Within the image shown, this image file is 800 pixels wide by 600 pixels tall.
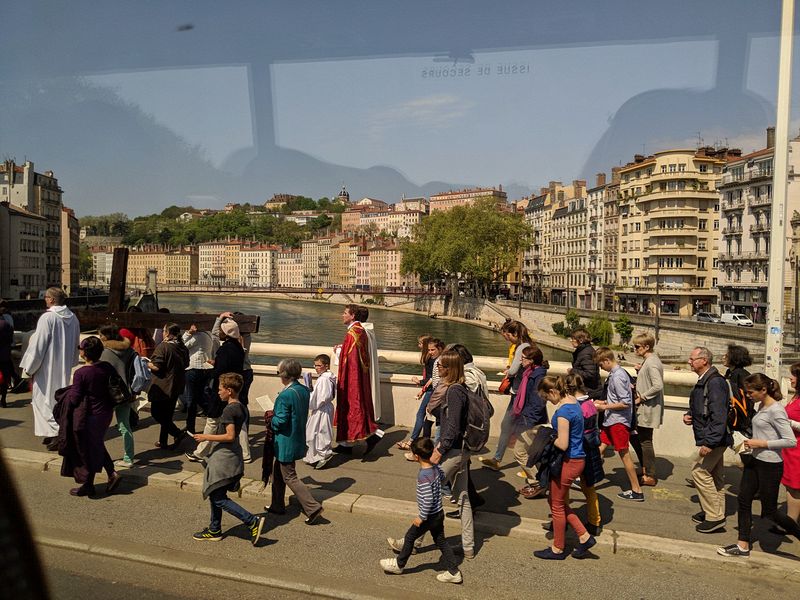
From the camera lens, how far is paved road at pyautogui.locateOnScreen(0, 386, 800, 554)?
5461 millimetres

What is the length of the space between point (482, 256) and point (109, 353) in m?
77.7

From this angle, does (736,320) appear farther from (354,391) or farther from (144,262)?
(144,262)

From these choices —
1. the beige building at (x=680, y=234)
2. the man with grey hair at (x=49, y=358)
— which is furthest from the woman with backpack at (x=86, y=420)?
the beige building at (x=680, y=234)

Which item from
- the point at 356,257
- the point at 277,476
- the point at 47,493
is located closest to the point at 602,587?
the point at 277,476

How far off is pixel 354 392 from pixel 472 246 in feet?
247

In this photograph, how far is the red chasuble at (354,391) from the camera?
23.2 feet

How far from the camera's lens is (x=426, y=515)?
4.51 m

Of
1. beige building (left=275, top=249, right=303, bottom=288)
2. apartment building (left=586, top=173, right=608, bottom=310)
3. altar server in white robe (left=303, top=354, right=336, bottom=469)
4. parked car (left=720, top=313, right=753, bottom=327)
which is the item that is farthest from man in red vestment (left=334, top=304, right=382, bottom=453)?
beige building (left=275, top=249, right=303, bottom=288)

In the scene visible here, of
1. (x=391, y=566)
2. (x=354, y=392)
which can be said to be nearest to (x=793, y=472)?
(x=391, y=566)

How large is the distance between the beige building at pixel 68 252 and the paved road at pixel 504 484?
7544cm

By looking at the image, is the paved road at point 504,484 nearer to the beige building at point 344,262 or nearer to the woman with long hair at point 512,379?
the woman with long hair at point 512,379

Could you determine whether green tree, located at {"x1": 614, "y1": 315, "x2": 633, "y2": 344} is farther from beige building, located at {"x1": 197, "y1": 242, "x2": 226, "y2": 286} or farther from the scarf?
beige building, located at {"x1": 197, "y1": 242, "x2": 226, "y2": 286}

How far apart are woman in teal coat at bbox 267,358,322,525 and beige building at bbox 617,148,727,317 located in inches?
2357

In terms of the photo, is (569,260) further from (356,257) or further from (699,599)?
(699,599)
